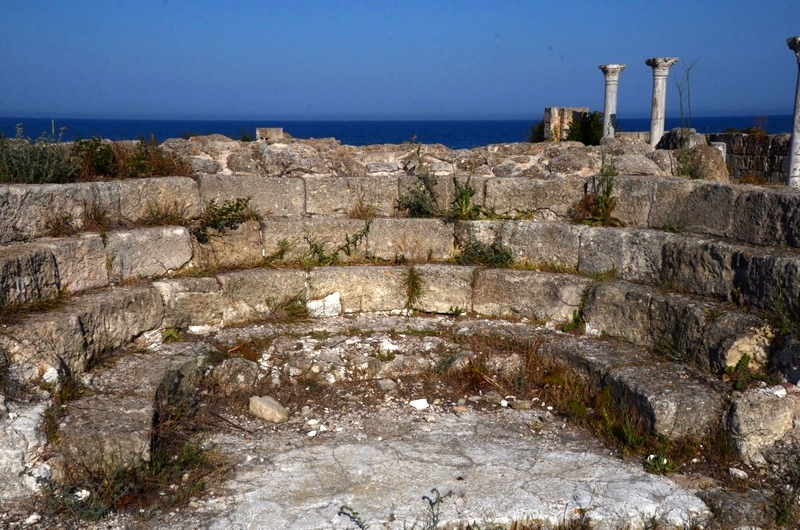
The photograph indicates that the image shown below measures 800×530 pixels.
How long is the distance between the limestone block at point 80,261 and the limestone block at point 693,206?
4767mm

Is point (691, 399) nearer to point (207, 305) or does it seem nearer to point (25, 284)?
point (207, 305)

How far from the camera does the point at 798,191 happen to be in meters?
5.51

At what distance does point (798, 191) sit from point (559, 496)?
3204 millimetres

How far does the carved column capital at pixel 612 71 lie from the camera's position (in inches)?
642

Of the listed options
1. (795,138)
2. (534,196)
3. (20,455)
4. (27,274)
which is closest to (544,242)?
(534,196)

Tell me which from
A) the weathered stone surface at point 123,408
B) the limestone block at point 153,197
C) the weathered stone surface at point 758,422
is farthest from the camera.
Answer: the limestone block at point 153,197

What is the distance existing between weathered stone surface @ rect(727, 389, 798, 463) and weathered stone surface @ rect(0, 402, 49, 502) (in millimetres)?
4065

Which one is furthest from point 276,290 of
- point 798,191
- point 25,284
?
point 798,191

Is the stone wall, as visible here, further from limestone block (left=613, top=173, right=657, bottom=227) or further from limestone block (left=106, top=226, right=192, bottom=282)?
limestone block (left=106, top=226, right=192, bottom=282)

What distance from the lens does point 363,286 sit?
6684 millimetres

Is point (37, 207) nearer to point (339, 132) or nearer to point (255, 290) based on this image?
point (255, 290)

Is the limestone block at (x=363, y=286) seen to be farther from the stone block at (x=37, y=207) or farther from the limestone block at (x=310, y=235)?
the stone block at (x=37, y=207)

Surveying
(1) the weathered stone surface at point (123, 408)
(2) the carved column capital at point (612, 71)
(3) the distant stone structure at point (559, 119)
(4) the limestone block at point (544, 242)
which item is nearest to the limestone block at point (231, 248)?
(1) the weathered stone surface at point (123, 408)

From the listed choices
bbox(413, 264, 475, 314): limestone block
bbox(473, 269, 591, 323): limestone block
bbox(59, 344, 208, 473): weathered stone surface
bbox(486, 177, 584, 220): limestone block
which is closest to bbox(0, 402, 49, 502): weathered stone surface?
bbox(59, 344, 208, 473): weathered stone surface
